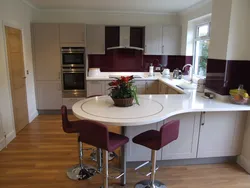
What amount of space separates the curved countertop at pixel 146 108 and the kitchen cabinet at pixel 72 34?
2.52 m

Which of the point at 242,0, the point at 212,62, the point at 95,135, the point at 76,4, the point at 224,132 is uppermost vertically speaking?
the point at 76,4

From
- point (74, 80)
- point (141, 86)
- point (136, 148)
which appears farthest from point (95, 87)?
point (136, 148)

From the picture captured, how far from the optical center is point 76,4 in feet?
14.5

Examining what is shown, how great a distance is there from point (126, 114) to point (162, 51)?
3.43m

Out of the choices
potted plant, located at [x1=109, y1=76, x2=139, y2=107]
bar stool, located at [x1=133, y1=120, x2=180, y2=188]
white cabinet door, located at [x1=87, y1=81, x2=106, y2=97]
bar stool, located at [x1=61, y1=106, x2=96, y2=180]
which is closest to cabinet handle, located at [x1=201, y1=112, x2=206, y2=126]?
bar stool, located at [x1=133, y1=120, x2=180, y2=188]

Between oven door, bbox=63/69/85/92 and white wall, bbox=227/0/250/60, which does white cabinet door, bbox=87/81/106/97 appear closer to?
oven door, bbox=63/69/85/92

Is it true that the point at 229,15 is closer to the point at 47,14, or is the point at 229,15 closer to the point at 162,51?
the point at 162,51

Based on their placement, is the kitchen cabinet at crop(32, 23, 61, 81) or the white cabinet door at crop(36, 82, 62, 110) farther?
the white cabinet door at crop(36, 82, 62, 110)

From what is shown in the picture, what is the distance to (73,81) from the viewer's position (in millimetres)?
5008

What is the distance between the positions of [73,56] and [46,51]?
0.61 metres

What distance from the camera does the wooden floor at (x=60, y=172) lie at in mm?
2467

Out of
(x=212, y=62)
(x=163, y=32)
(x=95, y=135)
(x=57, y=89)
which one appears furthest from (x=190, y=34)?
(x=95, y=135)

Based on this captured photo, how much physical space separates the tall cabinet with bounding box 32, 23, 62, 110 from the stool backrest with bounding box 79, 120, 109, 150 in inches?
130

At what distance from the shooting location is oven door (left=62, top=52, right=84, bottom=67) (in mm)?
4855
